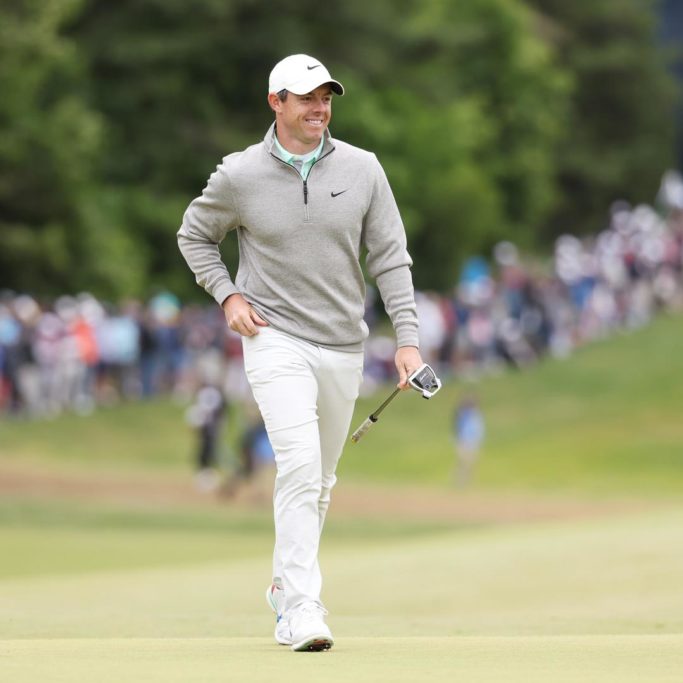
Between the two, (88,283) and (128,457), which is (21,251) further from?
(128,457)

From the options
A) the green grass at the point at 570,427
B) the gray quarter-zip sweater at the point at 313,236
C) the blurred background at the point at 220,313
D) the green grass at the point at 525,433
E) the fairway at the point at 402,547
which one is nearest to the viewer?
the fairway at the point at 402,547

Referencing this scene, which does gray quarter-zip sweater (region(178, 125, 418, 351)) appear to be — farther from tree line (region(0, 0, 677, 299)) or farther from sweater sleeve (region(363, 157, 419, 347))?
tree line (region(0, 0, 677, 299))

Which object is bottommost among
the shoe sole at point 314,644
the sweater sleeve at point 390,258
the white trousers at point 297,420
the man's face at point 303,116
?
the shoe sole at point 314,644

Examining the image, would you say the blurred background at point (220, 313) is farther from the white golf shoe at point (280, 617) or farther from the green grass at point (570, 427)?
the white golf shoe at point (280, 617)

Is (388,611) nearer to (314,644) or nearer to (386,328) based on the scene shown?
(314,644)

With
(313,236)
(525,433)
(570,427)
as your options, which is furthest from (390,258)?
(570,427)

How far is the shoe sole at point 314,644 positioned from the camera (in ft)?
23.5

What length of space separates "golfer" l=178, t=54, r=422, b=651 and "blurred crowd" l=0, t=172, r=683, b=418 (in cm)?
1979

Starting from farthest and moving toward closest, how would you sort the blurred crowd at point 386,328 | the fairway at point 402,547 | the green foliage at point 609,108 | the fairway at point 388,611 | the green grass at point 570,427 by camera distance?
the green foliage at point 609,108, the green grass at point 570,427, the blurred crowd at point 386,328, the fairway at point 402,547, the fairway at point 388,611

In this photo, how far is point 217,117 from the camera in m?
52.5

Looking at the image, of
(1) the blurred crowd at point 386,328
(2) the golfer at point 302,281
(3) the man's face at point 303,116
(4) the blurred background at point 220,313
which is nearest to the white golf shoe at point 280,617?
(2) the golfer at point 302,281

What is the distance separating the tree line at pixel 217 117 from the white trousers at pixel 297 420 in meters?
33.3

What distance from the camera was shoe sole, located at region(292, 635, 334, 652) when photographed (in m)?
7.15

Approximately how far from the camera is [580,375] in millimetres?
42156
